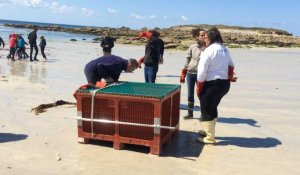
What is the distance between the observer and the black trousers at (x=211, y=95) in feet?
22.8

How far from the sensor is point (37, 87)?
12641mm

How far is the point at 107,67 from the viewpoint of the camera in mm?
7352

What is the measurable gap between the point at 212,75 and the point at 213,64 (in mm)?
175

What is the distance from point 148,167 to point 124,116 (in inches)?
38.9

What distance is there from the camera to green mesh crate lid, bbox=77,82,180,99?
6.58 metres

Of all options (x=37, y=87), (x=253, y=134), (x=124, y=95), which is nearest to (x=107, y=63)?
(x=124, y=95)

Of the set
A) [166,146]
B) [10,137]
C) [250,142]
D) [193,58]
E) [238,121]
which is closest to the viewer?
[166,146]

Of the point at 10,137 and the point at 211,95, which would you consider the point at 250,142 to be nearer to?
the point at 211,95

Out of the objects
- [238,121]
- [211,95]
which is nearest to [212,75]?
[211,95]

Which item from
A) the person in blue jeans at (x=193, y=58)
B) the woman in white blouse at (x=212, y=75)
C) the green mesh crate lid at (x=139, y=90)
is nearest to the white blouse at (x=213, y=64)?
the woman in white blouse at (x=212, y=75)

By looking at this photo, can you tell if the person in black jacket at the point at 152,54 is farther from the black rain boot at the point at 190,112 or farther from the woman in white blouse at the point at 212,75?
the woman in white blouse at the point at 212,75

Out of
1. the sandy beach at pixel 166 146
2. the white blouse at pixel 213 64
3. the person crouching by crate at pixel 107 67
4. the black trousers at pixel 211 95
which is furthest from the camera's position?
the person crouching by crate at pixel 107 67

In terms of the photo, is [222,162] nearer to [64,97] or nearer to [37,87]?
[64,97]

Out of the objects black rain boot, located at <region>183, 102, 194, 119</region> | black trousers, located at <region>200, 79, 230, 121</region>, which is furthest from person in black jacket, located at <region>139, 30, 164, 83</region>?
black trousers, located at <region>200, 79, 230, 121</region>
